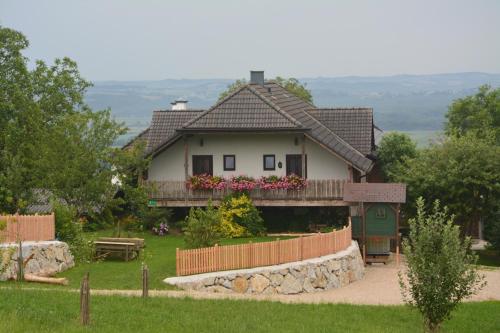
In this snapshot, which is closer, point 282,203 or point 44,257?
point 44,257

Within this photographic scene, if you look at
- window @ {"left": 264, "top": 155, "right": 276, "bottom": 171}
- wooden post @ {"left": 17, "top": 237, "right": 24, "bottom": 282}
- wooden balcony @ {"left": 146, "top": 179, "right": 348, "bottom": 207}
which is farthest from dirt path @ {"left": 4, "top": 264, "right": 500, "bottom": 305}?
window @ {"left": 264, "top": 155, "right": 276, "bottom": 171}

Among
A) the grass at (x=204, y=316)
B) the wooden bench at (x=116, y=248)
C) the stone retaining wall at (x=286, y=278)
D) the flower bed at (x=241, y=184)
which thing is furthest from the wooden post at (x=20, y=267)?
the flower bed at (x=241, y=184)

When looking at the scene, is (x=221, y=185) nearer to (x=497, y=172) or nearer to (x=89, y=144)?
(x=89, y=144)

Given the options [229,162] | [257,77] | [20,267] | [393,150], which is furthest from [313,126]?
[20,267]

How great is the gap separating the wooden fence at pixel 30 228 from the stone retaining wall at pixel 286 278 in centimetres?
538

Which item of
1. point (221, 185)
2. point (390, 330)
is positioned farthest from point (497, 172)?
point (390, 330)

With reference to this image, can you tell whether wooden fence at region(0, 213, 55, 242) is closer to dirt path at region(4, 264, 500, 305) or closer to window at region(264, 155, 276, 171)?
dirt path at region(4, 264, 500, 305)

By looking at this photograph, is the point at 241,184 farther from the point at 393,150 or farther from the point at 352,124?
the point at 393,150

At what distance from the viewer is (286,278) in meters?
31.2

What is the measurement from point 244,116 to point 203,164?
3065 mm

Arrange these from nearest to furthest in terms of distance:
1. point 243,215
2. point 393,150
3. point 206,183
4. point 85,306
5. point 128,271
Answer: point 85,306 → point 128,271 → point 243,215 → point 206,183 → point 393,150

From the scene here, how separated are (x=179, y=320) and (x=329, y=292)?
39.2 feet

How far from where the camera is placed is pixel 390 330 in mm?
22344

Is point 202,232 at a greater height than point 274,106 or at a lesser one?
lesser
